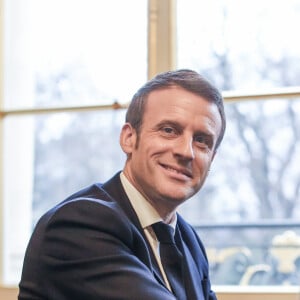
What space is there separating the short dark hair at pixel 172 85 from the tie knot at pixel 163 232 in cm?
19

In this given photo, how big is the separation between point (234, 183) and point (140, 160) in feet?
2.45

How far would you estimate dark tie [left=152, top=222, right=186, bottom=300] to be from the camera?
54.6 inches

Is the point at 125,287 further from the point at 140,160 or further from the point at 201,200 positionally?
the point at 201,200

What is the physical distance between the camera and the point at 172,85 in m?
1.44

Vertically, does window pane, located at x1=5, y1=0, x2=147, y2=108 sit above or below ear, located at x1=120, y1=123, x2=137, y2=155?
above

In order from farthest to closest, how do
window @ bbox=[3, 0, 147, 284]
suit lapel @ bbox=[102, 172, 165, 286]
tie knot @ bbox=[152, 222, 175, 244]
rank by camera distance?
window @ bbox=[3, 0, 147, 284]
tie knot @ bbox=[152, 222, 175, 244]
suit lapel @ bbox=[102, 172, 165, 286]

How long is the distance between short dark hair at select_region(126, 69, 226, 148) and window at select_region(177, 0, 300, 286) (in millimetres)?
628

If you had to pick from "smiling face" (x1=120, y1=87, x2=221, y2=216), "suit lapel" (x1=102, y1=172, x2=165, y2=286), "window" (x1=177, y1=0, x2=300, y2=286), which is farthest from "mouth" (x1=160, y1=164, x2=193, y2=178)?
"window" (x1=177, y1=0, x2=300, y2=286)

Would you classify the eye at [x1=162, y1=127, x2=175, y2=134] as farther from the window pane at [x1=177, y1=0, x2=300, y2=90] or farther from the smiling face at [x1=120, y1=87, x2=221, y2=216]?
the window pane at [x1=177, y1=0, x2=300, y2=90]

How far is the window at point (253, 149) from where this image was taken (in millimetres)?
2057

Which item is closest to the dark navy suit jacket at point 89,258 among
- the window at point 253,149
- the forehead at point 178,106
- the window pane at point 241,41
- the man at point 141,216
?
the man at point 141,216

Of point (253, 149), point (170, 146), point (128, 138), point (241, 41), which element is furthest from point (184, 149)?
point (241, 41)

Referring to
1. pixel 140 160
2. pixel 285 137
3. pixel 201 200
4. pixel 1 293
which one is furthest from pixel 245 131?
pixel 1 293

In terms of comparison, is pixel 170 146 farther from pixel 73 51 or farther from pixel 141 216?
pixel 73 51
